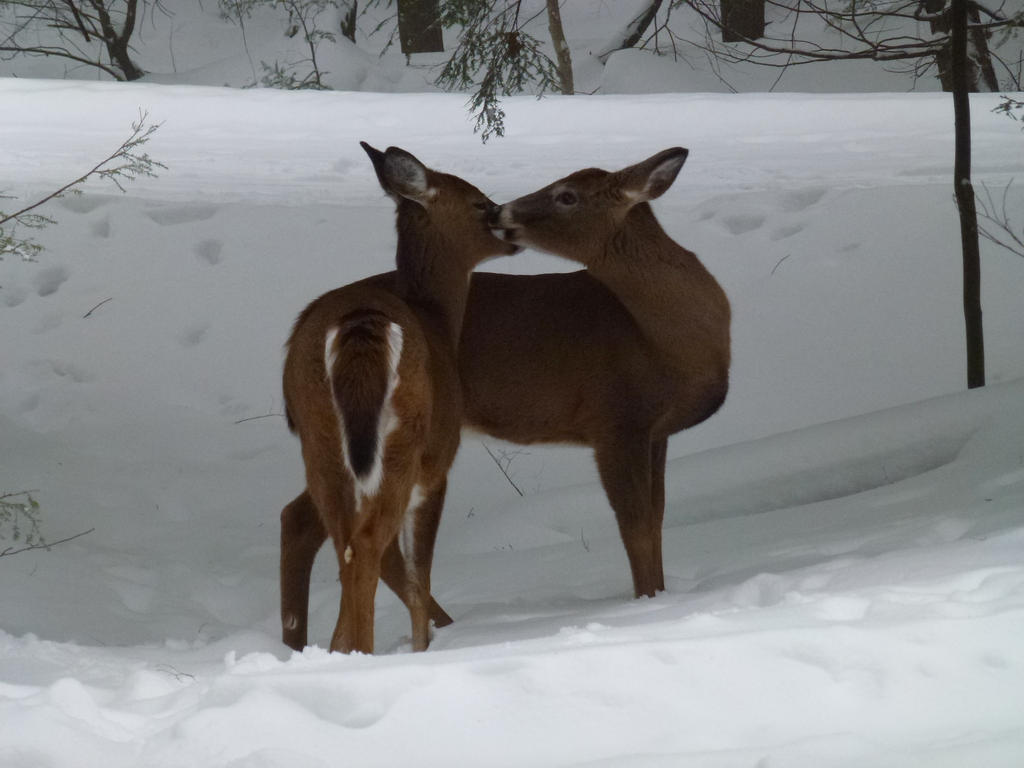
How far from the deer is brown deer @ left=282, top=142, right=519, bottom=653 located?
0.21m

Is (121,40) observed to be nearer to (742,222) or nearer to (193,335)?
(193,335)

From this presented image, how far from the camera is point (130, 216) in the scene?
421 inches

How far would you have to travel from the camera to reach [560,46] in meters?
13.3

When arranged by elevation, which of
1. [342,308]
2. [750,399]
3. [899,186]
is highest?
[342,308]

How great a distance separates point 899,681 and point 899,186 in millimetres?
8192

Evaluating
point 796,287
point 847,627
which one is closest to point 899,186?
point 796,287

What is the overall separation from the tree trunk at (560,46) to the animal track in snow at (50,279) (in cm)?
503

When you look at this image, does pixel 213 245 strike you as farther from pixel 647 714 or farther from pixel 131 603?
pixel 647 714

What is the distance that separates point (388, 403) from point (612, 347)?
1.56 metres

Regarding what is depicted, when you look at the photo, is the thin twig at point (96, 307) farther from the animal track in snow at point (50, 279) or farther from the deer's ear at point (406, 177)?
the deer's ear at point (406, 177)

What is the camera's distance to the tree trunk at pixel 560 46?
40.8 feet

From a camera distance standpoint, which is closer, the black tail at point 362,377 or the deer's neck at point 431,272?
the black tail at point 362,377

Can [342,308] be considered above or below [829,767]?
above

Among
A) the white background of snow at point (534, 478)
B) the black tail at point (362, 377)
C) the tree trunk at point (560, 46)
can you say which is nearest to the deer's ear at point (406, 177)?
the black tail at point (362, 377)
